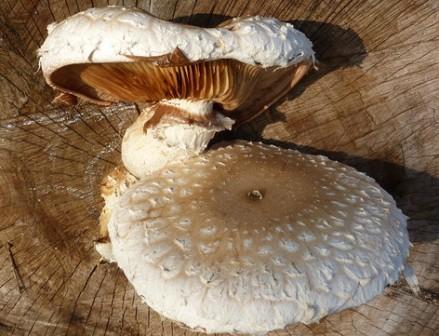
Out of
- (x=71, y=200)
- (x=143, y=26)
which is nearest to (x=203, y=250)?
(x=143, y=26)

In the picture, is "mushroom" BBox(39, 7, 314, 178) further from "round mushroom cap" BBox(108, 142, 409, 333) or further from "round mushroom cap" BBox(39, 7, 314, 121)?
"round mushroom cap" BBox(108, 142, 409, 333)

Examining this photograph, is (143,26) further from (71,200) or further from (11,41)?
(71,200)

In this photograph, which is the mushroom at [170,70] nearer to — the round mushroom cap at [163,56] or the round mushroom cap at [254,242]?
the round mushroom cap at [163,56]

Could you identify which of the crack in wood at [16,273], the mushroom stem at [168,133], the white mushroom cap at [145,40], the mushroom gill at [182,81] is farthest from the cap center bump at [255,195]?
the crack in wood at [16,273]

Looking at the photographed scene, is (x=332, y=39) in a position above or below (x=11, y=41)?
below

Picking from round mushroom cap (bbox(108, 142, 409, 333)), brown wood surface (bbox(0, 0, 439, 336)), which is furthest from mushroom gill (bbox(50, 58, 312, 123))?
round mushroom cap (bbox(108, 142, 409, 333))

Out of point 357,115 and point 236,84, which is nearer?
point 236,84

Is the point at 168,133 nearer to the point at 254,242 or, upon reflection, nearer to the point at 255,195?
the point at 255,195
